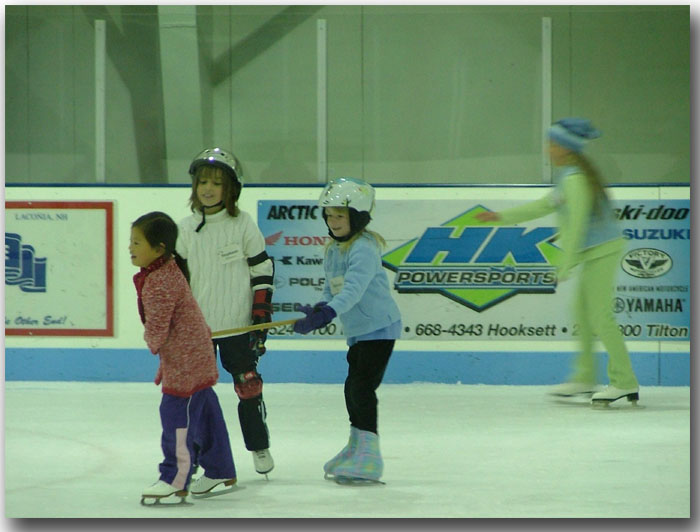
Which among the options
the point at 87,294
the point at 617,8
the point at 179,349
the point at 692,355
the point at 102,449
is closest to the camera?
the point at 179,349

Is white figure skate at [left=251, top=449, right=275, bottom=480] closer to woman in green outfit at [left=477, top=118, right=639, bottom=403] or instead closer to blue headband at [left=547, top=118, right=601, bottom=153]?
woman in green outfit at [left=477, top=118, right=639, bottom=403]

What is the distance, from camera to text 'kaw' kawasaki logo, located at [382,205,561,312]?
4.79m

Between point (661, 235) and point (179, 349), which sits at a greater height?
point (661, 235)

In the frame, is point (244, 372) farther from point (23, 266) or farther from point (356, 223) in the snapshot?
point (23, 266)

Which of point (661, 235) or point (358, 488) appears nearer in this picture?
point (358, 488)

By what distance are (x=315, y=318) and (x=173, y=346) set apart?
1.21 feet

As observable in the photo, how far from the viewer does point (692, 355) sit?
127 inches

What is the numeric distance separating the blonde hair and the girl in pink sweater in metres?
0.28

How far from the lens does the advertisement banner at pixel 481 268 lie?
4.55 meters

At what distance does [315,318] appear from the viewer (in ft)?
9.25

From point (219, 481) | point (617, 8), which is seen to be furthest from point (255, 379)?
point (617, 8)

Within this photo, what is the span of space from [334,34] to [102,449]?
210 cm

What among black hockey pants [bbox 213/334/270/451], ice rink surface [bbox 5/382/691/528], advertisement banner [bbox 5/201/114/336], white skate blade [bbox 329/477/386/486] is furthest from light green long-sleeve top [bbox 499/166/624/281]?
advertisement banner [bbox 5/201/114/336]

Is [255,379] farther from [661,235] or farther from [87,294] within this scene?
[661,235]
